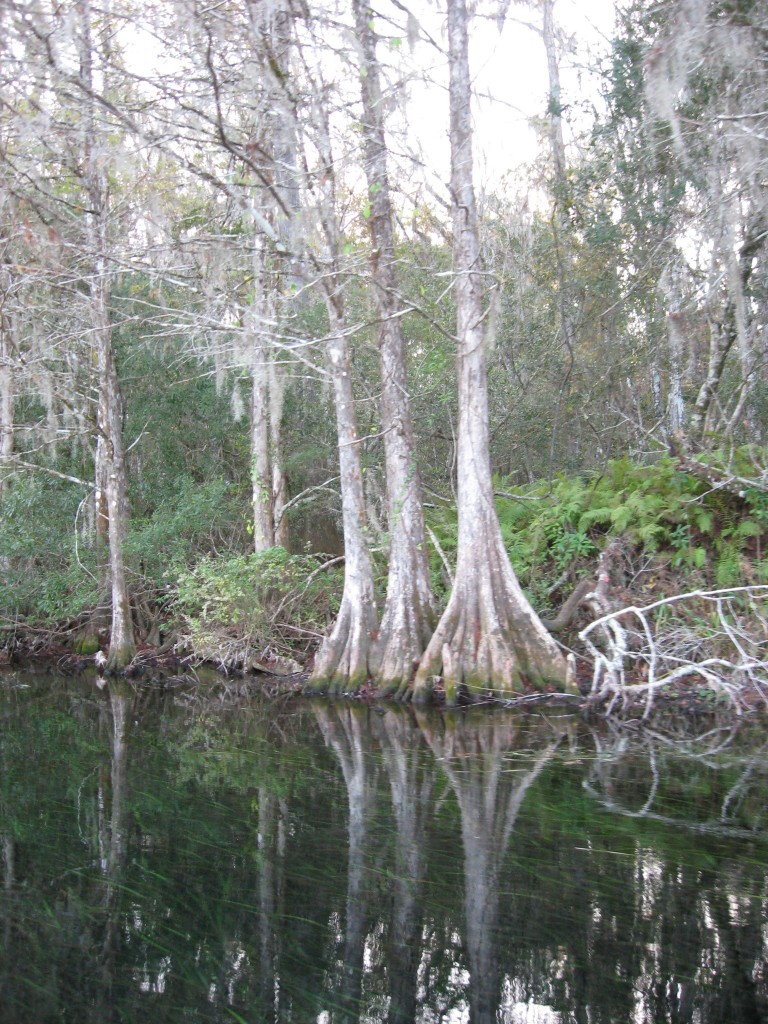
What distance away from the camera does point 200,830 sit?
5.44 m

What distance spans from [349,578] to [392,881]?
6.36 m

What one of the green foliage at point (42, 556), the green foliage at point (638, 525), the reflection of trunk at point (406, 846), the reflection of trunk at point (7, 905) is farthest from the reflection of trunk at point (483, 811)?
the green foliage at point (42, 556)

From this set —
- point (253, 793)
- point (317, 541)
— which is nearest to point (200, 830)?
point (253, 793)

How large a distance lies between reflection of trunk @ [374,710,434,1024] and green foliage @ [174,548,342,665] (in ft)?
11.4

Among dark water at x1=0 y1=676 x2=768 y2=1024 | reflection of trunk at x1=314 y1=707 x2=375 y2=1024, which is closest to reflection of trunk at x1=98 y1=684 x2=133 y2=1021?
dark water at x1=0 y1=676 x2=768 y2=1024

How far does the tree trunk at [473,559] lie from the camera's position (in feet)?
30.7

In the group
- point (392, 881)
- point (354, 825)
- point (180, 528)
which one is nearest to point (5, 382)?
point (180, 528)

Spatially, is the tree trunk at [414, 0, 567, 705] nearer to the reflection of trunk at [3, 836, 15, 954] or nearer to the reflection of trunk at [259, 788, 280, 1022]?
the reflection of trunk at [259, 788, 280, 1022]

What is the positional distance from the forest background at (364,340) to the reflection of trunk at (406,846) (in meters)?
1.82

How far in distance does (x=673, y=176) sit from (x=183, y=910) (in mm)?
11051

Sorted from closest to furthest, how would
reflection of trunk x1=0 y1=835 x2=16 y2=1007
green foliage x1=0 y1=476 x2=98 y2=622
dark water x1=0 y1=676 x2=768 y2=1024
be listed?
dark water x1=0 y1=676 x2=768 y2=1024 → reflection of trunk x1=0 y1=835 x2=16 y2=1007 → green foliage x1=0 y1=476 x2=98 y2=622

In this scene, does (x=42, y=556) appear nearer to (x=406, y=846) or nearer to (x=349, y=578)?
(x=349, y=578)

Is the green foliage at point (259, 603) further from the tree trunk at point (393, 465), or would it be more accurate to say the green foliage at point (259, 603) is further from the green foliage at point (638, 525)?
the tree trunk at point (393, 465)

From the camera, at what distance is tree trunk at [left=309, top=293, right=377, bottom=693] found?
33.8 feet
